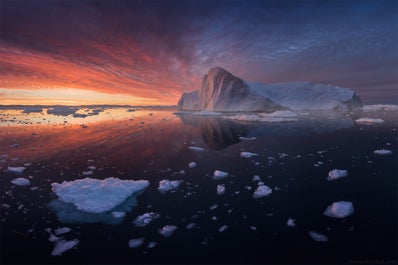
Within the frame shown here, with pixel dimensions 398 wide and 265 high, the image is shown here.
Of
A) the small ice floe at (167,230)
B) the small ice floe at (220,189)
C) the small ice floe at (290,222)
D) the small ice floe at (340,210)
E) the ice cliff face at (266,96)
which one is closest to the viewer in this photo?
the small ice floe at (167,230)

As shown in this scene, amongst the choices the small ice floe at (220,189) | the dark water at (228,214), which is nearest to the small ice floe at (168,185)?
the dark water at (228,214)

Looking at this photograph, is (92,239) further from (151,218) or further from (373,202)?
(373,202)

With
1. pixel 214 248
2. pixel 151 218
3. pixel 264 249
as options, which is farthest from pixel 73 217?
pixel 264 249

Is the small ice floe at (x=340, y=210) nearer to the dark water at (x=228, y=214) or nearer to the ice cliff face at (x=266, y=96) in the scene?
the dark water at (x=228, y=214)

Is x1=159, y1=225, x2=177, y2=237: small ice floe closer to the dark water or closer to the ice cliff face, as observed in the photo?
the dark water

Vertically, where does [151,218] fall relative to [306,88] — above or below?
below

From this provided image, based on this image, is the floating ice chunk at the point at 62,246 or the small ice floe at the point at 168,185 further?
the small ice floe at the point at 168,185

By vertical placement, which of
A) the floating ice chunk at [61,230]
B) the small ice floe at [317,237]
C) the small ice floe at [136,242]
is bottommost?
the floating ice chunk at [61,230]

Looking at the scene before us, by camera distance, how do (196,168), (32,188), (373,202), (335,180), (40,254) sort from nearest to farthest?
(40,254) < (373,202) < (32,188) < (335,180) < (196,168)
